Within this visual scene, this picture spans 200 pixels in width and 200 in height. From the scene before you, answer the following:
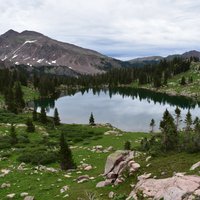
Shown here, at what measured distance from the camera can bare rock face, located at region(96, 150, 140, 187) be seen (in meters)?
26.3

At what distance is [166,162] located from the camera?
1035 inches

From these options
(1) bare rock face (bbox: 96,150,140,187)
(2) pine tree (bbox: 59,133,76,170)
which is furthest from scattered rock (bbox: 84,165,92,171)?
(1) bare rock face (bbox: 96,150,140,187)

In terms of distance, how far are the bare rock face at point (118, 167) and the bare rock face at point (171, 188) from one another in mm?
3125

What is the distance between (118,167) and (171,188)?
27.6 ft

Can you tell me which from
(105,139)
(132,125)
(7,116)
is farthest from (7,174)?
(132,125)

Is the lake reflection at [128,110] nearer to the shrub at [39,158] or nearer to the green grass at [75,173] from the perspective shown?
the green grass at [75,173]

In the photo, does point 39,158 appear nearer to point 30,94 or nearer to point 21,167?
point 21,167

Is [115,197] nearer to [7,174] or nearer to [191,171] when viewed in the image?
[191,171]

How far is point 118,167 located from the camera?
2748 cm

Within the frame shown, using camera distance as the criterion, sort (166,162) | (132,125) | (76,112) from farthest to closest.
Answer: (76,112) < (132,125) < (166,162)

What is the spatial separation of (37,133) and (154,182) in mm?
49154

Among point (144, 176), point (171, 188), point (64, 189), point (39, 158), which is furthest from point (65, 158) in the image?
point (171, 188)

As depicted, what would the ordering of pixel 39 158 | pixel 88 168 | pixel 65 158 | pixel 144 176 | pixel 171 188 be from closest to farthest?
pixel 171 188 < pixel 144 176 < pixel 88 168 < pixel 65 158 < pixel 39 158

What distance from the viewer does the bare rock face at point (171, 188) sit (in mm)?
18625
